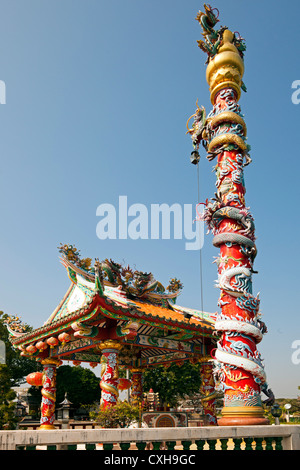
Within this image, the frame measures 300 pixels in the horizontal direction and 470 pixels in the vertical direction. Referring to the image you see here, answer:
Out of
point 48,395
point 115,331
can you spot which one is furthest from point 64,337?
point 48,395

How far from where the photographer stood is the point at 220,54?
1209 cm

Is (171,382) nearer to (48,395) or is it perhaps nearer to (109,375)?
(48,395)

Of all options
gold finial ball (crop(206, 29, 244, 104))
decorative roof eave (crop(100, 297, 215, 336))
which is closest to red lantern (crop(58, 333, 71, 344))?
decorative roof eave (crop(100, 297, 215, 336))

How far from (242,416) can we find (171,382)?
1197 inches

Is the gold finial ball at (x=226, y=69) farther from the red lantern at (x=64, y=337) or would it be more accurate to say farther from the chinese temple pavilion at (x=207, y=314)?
the red lantern at (x=64, y=337)

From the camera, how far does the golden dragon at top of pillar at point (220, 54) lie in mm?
11891

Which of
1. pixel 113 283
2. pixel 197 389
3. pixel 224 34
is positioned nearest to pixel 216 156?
pixel 224 34

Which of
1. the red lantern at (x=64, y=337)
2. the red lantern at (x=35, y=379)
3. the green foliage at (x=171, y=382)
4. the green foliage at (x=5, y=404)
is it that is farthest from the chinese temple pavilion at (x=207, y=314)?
the green foliage at (x=171, y=382)

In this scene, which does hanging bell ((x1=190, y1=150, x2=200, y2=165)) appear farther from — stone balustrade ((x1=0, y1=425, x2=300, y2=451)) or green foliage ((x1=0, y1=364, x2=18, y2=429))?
green foliage ((x1=0, y1=364, x2=18, y2=429))

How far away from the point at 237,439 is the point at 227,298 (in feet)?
16.4

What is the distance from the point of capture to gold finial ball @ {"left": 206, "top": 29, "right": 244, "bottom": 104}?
1185cm

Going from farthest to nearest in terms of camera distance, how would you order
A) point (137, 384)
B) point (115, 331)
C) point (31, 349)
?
point (137, 384) → point (31, 349) → point (115, 331)

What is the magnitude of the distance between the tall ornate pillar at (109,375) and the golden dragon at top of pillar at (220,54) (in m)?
8.64
